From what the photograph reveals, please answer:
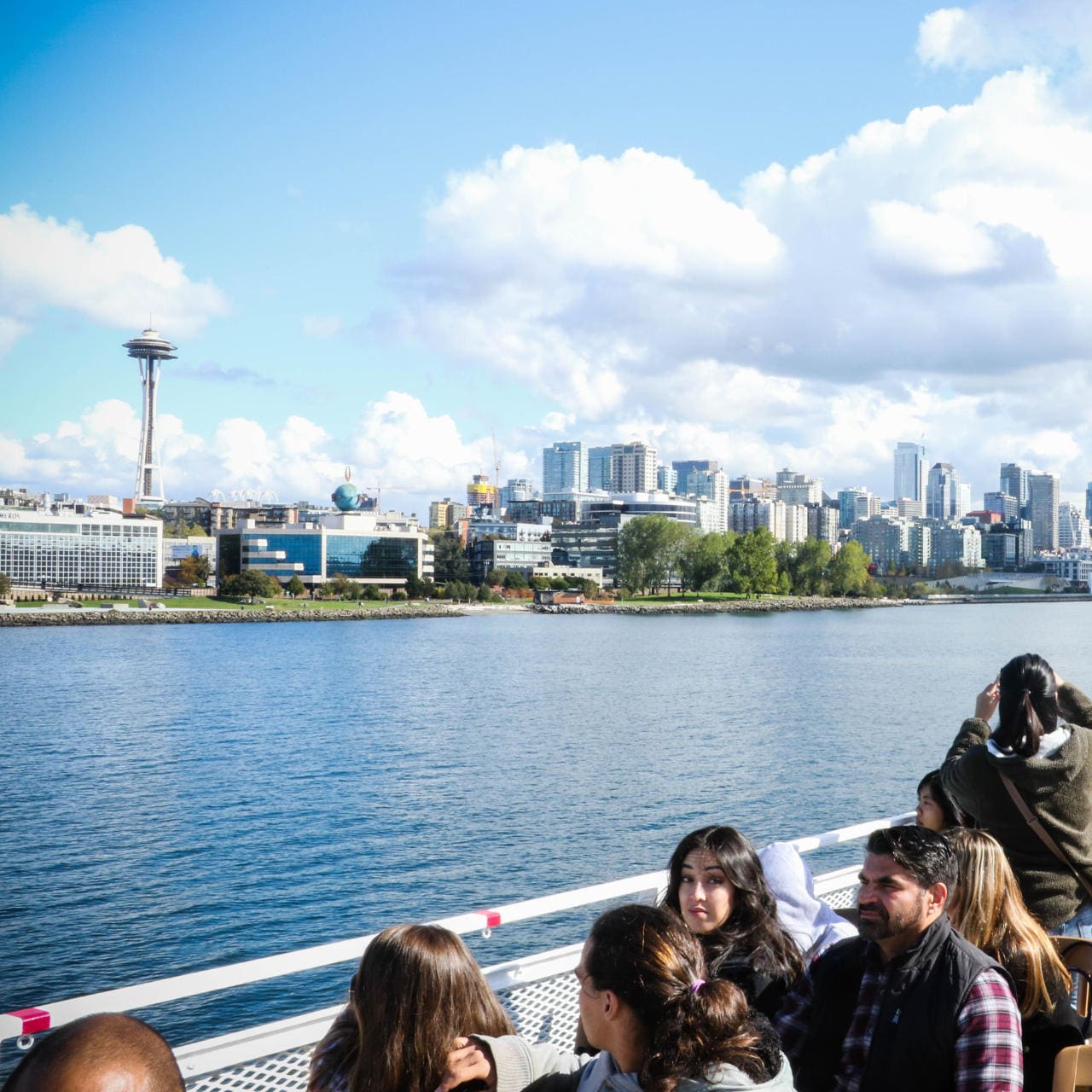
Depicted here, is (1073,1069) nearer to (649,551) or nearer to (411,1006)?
(411,1006)

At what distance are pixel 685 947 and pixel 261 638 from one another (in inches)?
2763

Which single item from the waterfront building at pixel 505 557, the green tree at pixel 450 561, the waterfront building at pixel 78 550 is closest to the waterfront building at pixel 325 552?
the green tree at pixel 450 561

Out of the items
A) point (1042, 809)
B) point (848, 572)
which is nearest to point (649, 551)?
point (848, 572)

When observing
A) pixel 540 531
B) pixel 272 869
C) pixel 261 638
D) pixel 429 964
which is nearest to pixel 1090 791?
pixel 429 964

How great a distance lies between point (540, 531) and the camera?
143m

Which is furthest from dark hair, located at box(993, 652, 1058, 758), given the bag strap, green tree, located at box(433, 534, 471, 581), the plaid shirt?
green tree, located at box(433, 534, 471, 581)

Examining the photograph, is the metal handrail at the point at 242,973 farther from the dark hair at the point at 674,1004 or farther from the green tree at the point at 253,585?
the green tree at the point at 253,585

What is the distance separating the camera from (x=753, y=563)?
112 metres

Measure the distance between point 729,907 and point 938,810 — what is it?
1.33m

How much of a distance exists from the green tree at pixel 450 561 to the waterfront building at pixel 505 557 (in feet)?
4.36

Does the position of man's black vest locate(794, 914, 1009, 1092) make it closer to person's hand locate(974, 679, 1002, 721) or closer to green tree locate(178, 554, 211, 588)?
person's hand locate(974, 679, 1002, 721)

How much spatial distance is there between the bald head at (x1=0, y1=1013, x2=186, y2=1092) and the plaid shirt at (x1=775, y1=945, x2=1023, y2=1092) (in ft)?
5.47

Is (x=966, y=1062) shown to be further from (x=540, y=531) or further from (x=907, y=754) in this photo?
(x=540, y=531)

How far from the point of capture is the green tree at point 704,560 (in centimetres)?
11181
